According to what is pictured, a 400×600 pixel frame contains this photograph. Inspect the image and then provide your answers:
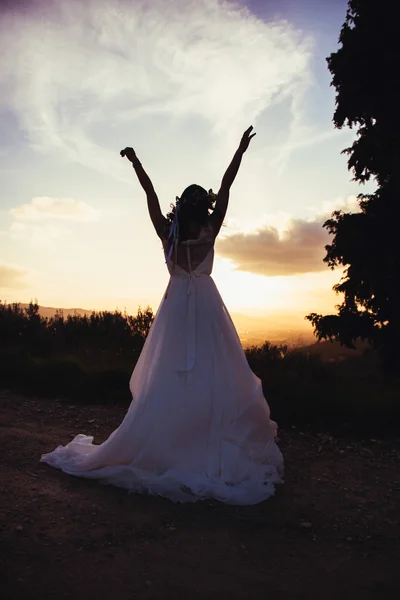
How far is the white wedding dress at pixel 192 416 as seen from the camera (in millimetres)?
4598

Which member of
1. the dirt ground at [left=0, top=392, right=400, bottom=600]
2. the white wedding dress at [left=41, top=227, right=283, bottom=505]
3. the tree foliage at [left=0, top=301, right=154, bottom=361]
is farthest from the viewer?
the tree foliage at [left=0, top=301, right=154, bottom=361]

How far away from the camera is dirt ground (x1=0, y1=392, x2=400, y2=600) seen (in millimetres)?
3166

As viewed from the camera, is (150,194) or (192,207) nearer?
(192,207)

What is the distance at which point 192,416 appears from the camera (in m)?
4.75

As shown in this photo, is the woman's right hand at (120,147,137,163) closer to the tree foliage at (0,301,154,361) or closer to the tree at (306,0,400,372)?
the tree foliage at (0,301,154,361)

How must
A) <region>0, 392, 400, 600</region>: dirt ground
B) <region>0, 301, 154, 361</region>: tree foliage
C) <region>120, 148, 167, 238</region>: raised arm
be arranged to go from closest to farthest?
<region>0, 392, 400, 600</region>: dirt ground, <region>120, 148, 167, 238</region>: raised arm, <region>0, 301, 154, 361</region>: tree foliage

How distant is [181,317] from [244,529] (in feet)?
6.79

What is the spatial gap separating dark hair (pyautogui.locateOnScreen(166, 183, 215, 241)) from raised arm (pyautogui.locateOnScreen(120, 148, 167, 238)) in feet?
0.79

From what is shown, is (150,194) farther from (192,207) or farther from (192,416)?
(192,416)

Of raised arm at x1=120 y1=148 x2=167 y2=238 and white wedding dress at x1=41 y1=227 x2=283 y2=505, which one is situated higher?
raised arm at x1=120 y1=148 x2=167 y2=238

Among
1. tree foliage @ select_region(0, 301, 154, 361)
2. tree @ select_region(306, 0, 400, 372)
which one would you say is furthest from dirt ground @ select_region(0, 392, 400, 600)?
tree @ select_region(306, 0, 400, 372)

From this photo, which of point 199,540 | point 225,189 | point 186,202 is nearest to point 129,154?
point 186,202

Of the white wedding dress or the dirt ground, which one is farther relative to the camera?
the white wedding dress

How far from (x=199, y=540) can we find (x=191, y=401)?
1.33m
